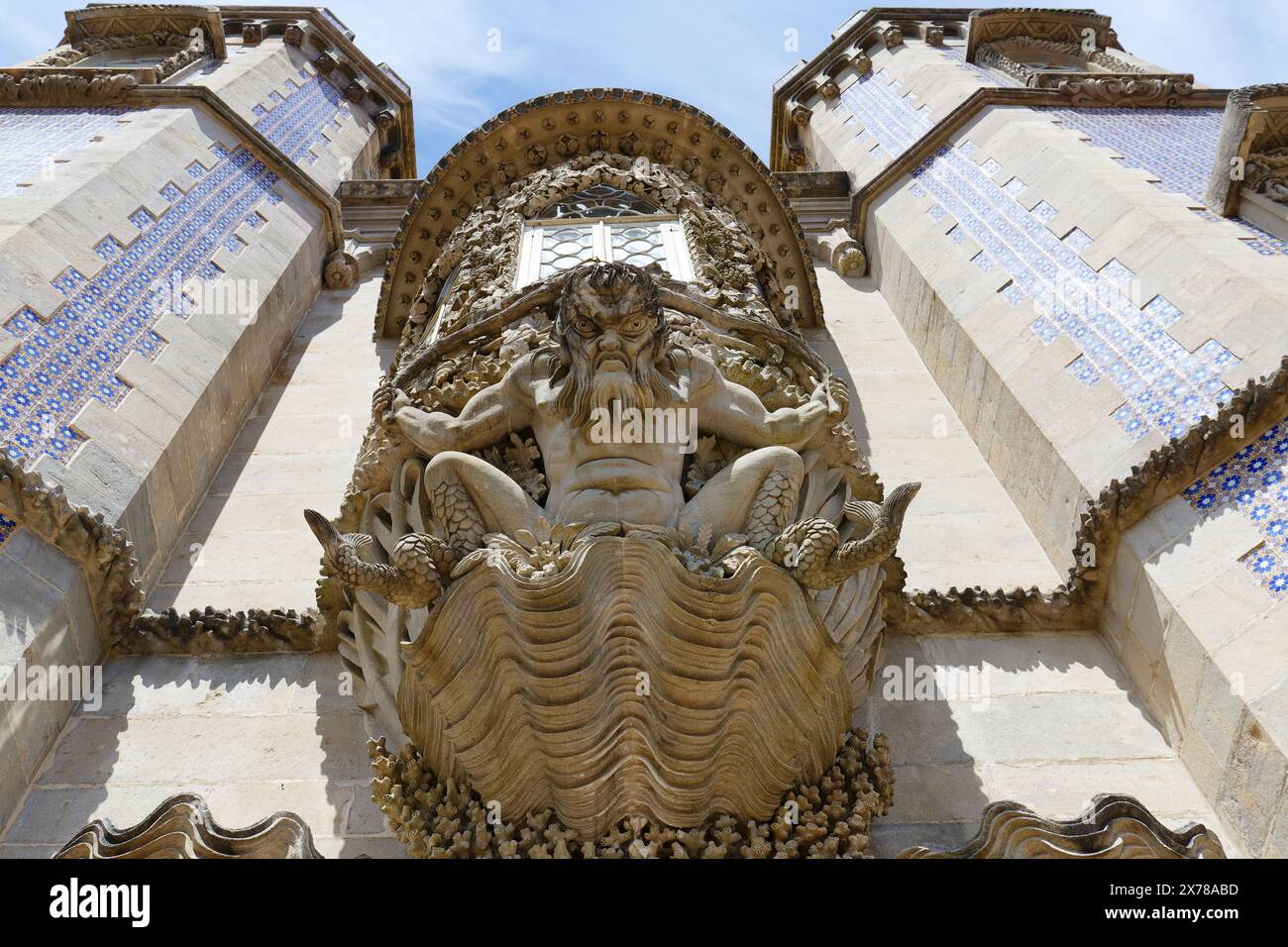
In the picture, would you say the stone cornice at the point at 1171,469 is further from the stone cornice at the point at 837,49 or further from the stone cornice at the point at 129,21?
the stone cornice at the point at 129,21

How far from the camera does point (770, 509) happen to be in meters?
5.82

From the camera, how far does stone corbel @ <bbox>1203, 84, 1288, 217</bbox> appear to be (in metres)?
9.15

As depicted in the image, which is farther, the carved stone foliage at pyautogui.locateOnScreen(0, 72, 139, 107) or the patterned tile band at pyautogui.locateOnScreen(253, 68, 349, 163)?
the patterned tile band at pyautogui.locateOnScreen(253, 68, 349, 163)

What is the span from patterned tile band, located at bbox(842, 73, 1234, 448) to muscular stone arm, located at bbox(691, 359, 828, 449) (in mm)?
2409

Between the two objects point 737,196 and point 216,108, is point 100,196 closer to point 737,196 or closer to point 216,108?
point 216,108

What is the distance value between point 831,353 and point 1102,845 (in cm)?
681

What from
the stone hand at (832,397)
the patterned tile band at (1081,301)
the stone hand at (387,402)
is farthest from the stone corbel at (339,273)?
the stone hand at (832,397)

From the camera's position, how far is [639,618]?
498 centimetres

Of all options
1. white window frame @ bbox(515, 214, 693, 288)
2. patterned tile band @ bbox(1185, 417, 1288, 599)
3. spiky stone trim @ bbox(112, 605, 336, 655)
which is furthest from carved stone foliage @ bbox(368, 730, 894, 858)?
white window frame @ bbox(515, 214, 693, 288)

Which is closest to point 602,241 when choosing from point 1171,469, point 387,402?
point 387,402

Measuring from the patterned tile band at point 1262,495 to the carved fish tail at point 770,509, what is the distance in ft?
8.26

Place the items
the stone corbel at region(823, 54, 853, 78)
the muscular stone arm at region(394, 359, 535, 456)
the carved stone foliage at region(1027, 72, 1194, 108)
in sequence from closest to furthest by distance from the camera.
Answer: the muscular stone arm at region(394, 359, 535, 456) < the carved stone foliage at region(1027, 72, 1194, 108) < the stone corbel at region(823, 54, 853, 78)

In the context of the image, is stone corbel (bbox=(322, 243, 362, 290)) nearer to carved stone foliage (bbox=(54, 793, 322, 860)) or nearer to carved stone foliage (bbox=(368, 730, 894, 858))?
carved stone foliage (bbox=(368, 730, 894, 858))

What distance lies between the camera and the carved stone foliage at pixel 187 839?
16.5 feet
